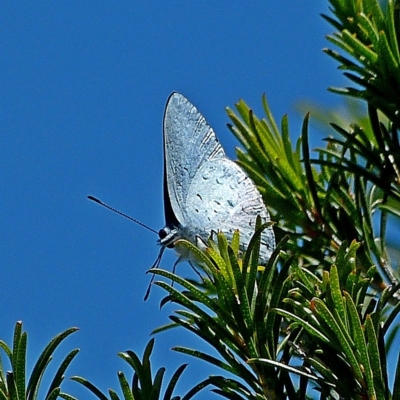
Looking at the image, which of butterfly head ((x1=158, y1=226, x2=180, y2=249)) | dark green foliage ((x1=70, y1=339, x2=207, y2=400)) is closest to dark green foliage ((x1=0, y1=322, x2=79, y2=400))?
dark green foliage ((x1=70, y1=339, x2=207, y2=400))

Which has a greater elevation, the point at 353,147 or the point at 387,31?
the point at 387,31

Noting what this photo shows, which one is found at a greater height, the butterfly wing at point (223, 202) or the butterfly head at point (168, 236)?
the butterfly wing at point (223, 202)

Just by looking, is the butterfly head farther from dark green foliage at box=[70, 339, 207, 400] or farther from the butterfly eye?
dark green foliage at box=[70, 339, 207, 400]

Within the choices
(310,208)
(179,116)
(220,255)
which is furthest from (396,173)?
(179,116)

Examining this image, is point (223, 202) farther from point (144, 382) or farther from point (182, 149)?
point (144, 382)

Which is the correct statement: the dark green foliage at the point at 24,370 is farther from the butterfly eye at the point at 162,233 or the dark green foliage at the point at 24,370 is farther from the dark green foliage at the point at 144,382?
the butterfly eye at the point at 162,233

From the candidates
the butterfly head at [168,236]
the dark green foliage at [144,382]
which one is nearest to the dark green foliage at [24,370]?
the dark green foliage at [144,382]

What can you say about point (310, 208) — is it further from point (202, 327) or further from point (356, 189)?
point (202, 327)
